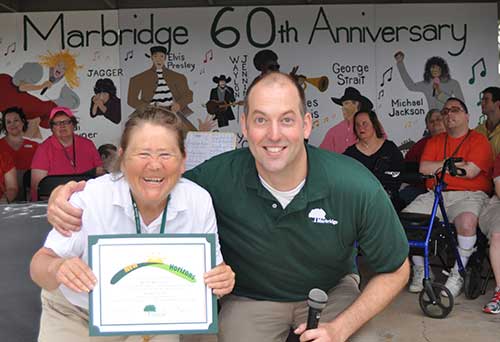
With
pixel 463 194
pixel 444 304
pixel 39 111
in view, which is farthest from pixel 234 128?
pixel 444 304

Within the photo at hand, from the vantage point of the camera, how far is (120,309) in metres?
2.05

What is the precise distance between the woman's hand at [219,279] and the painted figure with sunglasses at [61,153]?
160 inches

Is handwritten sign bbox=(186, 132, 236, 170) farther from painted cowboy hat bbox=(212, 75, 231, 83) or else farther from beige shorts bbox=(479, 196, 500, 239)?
painted cowboy hat bbox=(212, 75, 231, 83)

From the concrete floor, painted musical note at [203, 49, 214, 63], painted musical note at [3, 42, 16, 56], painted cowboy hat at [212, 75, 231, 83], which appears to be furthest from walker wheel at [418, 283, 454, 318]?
painted musical note at [3, 42, 16, 56]

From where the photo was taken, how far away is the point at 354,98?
7.68m

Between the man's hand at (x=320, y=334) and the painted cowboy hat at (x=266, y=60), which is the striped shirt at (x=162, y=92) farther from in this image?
the man's hand at (x=320, y=334)

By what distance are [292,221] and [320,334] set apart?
461mm

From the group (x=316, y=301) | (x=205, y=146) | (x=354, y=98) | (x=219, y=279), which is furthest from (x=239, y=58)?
(x=316, y=301)

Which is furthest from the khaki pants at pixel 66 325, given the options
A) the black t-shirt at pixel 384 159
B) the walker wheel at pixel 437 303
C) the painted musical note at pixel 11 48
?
the painted musical note at pixel 11 48

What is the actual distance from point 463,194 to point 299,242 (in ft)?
10.1

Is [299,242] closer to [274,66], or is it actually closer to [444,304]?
[444,304]

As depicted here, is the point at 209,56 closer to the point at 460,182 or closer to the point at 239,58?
the point at 239,58

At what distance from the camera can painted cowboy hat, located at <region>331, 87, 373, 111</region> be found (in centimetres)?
768

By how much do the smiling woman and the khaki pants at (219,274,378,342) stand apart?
33cm
